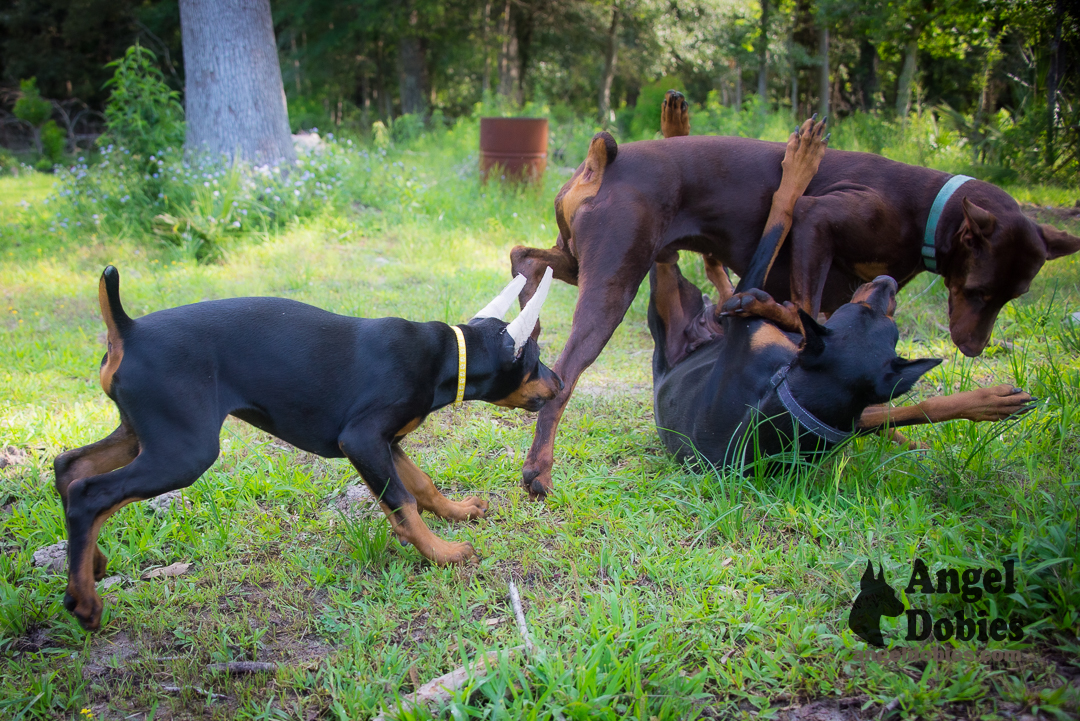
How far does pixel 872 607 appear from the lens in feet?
7.03

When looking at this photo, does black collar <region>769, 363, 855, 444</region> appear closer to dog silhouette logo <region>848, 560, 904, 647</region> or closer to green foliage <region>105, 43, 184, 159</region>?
dog silhouette logo <region>848, 560, 904, 647</region>

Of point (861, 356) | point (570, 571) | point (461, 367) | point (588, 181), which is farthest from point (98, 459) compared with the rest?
point (861, 356)

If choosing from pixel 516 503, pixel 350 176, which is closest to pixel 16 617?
pixel 516 503

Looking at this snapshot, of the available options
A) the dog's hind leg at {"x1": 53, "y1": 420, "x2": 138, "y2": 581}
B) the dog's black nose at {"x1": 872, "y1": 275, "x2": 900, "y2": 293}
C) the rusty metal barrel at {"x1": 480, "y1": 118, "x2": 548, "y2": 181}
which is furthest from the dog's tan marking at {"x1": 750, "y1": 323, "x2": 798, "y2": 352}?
the rusty metal barrel at {"x1": 480, "y1": 118, "x2": 548, "y2": 181}

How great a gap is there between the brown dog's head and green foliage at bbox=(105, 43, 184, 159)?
7.45m

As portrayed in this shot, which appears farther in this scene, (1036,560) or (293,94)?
(293,94)

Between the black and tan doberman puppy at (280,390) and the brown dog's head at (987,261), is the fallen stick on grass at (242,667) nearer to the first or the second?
the black and tan doberman puppy at (280,390)

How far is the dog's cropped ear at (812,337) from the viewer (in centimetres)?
268

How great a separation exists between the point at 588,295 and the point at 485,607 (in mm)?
1437

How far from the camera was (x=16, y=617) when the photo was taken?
2.38 metres

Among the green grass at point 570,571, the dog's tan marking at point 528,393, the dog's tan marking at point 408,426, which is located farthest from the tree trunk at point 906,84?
the dog's tan marking at point 408,426

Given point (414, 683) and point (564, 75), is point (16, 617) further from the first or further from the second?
point (564, 75)

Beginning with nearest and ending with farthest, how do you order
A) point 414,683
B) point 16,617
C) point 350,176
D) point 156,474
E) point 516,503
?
point 414,683 → point 156,474 → point 16,617 → point 516,503 → point 350,176

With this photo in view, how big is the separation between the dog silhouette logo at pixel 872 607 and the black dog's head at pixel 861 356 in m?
0.78
